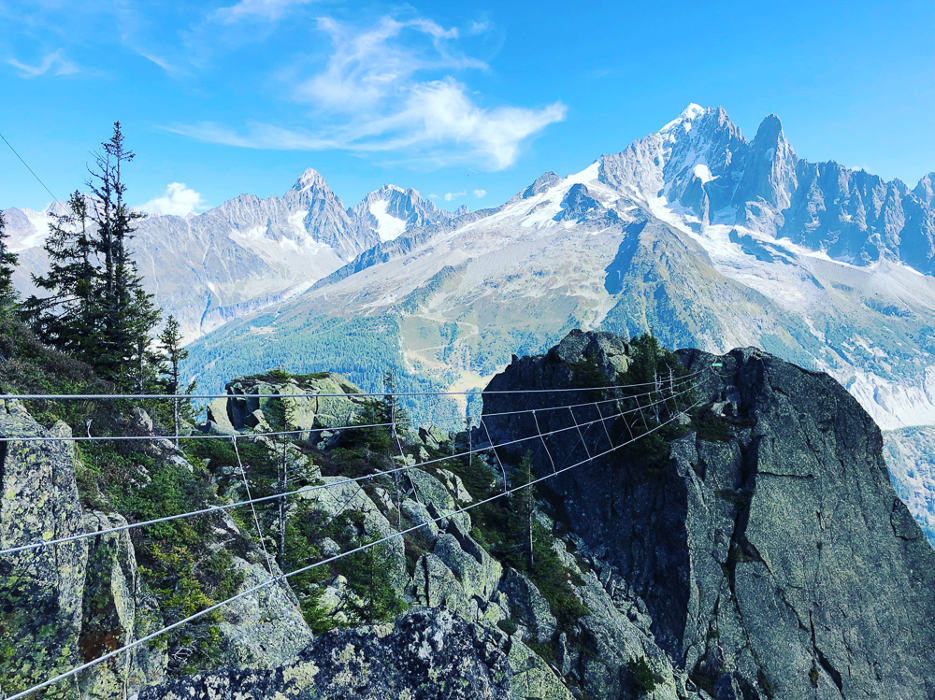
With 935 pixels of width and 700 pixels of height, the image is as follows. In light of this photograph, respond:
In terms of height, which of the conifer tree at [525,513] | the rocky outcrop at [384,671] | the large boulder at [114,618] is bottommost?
the conifer tree at [525,513]

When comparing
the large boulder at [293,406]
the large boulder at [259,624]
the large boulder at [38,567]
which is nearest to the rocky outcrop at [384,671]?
the large boulder at [38,567]

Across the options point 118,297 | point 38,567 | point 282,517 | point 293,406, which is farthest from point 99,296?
point 38,567

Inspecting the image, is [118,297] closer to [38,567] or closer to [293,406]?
[293,406]

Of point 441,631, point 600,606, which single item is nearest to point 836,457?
point 600,606

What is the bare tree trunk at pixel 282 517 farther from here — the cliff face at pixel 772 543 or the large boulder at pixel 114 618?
the cliff face at pixel 772 543

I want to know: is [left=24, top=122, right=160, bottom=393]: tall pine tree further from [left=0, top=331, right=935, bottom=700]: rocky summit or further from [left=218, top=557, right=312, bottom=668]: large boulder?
[left=218, top=557, right=312, bottom=668]: large boulder
